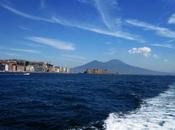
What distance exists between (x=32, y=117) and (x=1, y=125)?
3.30 m

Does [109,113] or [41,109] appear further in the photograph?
[41,109]

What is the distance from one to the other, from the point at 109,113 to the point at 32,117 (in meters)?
6.27

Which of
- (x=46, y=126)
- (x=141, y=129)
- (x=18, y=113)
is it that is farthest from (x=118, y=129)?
(x=18, y=113)

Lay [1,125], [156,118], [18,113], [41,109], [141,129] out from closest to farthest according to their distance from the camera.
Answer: [141,129], [1,125], [156,118], [18,113], [41,109]

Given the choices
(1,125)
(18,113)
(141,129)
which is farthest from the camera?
(18,113)

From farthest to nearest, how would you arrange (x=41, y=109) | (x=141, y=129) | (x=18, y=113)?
(x=41, y=109)
(x=18, y=113)
(x=141, y=129)

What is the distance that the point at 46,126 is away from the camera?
60.1 ft

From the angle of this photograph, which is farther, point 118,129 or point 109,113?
point 109,113

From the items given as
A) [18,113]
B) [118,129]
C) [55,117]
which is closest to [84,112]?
[55,117]

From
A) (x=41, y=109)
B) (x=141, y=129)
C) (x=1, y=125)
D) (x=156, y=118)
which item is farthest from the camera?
(x=41, y=109)

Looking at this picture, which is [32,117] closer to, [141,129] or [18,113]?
[18,113]

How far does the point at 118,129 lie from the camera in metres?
17.0

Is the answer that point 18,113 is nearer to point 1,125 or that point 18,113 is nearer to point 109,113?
point 1,125

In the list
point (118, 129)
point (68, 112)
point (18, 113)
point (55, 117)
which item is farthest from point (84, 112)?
point (118, 129)
